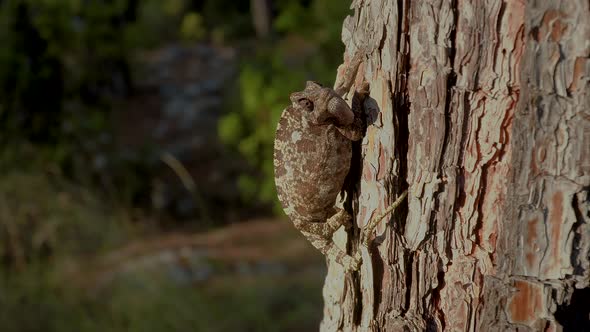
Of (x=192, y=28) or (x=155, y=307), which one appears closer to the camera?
(x=155, y=307)

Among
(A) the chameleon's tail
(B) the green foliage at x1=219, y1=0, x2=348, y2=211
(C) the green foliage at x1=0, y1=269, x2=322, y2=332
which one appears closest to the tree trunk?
(A) the chameleon's tail

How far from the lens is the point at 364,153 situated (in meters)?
1.23

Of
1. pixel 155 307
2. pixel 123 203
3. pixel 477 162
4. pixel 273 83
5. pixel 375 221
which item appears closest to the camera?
pixel 477 162

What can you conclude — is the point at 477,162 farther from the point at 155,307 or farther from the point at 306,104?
the point at 155,307

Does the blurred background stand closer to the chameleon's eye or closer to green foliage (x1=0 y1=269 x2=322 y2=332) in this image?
green foliage (x1=0 y1=269 x2=322 y2=332)

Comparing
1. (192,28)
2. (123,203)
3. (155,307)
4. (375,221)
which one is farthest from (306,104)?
(192,28)

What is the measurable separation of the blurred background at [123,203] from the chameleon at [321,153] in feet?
7.70

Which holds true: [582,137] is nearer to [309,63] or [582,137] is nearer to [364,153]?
[364,153]

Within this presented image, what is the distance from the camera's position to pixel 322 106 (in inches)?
47.9

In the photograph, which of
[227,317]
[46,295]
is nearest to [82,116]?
[46,295]

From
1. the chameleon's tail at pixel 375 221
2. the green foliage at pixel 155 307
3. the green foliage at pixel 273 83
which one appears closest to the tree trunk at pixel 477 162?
the chameleon's tail at pixel 375 221

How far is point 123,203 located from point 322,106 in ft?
14.8

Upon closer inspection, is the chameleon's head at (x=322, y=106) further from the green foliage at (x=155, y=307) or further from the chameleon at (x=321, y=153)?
the green foliage at (x=155, y=307)

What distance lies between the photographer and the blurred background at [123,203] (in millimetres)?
3777
